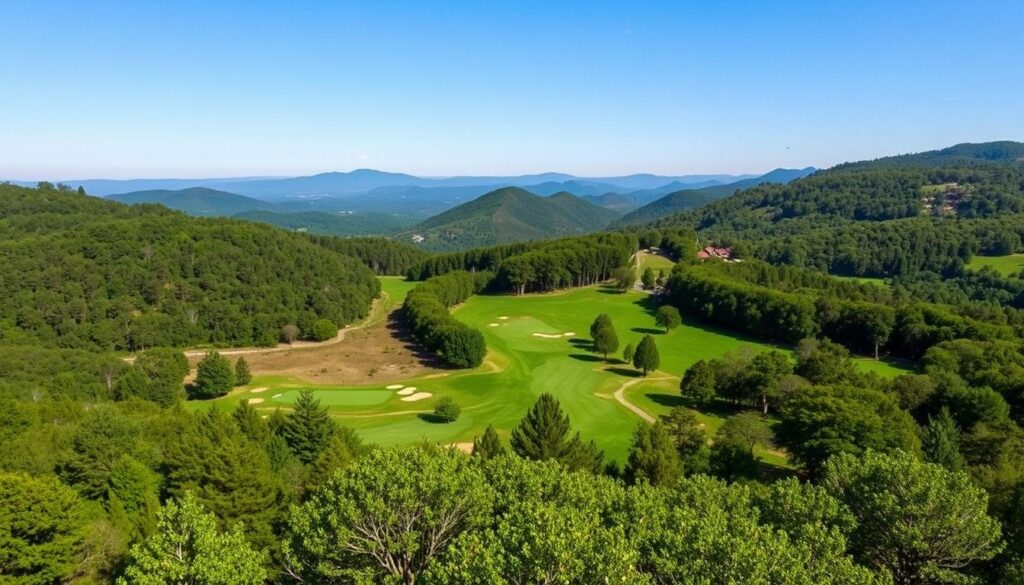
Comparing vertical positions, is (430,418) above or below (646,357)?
below

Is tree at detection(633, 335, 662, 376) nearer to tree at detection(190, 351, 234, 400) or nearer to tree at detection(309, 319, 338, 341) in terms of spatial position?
tree at detection(190, 351, 234, 400)

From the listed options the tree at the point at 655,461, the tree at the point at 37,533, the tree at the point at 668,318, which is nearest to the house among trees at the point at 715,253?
the tree at the point at 668,318

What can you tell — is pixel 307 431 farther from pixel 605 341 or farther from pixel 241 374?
pixel 605 341

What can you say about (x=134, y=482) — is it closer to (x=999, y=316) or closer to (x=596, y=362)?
(x=596, y=362)

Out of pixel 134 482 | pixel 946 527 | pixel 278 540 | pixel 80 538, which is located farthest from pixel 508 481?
pixel 134 482

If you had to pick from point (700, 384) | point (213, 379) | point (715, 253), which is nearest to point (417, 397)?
point (213, 379)

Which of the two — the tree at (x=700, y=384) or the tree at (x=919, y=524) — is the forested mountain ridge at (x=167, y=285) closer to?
the tree at (x=700, y=384)
